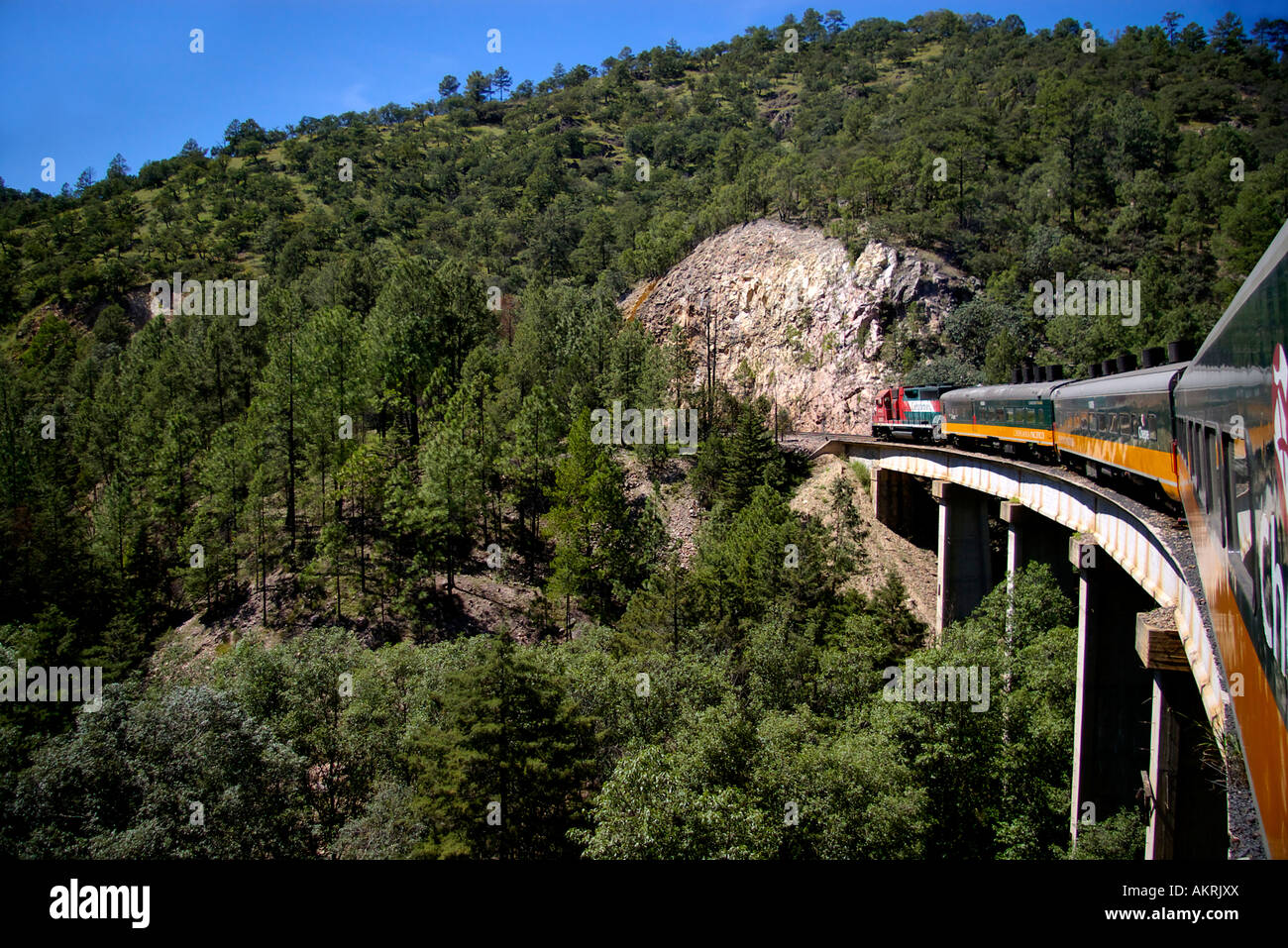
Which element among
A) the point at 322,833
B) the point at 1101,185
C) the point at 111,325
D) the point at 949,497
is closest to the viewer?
the point at 322,833

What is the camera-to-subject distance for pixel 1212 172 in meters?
66.4

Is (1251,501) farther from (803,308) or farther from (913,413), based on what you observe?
(803,308)

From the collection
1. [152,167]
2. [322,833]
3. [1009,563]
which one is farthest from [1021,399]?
[152,167]

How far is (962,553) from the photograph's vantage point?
36.2m

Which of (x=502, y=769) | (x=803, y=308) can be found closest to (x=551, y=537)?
(x=502, y=769)

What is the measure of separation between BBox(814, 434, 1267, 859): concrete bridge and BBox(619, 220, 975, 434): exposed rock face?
20.6 meters

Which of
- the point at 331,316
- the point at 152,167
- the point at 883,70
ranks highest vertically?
the point at 883,70

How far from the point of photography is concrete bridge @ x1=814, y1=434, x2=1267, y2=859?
403 inches

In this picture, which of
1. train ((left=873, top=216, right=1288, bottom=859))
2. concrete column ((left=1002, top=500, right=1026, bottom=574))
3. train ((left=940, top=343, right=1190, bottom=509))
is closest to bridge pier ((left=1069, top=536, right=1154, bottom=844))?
train ((left=940, top=343, right=1190, bottom=509))

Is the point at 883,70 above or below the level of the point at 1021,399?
above

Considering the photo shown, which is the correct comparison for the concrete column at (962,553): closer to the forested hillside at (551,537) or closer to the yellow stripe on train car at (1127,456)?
the forested hillside at (551,537)

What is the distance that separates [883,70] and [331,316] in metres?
189

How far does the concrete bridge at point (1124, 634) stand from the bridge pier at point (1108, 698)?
0.11 feet
